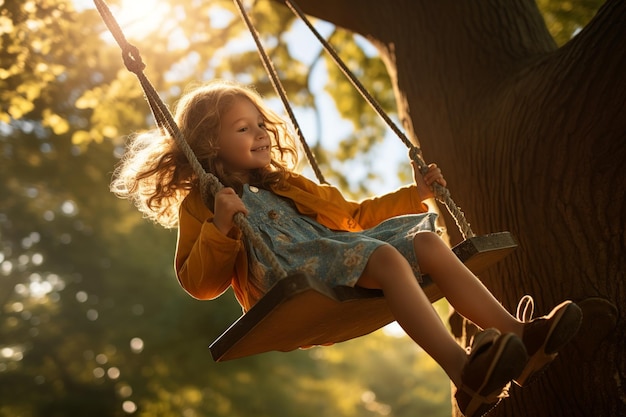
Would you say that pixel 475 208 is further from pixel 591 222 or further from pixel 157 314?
pixel 157 314

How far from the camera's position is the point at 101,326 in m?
15.6

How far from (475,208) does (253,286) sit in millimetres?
1116

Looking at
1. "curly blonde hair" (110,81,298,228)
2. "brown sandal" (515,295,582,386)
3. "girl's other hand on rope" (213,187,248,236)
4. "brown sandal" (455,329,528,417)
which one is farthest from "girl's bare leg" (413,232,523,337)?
"curly blonde hair" (110,81,298,228)

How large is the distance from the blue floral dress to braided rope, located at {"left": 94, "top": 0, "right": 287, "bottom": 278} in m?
0.20

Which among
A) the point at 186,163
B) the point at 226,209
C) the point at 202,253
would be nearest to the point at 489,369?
the point at 226,209

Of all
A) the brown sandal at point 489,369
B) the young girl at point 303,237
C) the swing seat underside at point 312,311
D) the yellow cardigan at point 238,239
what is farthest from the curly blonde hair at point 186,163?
the brown sandal at point 489,369

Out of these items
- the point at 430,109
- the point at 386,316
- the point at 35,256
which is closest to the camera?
the point at 386,316

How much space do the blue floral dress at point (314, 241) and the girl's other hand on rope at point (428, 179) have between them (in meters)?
0.14

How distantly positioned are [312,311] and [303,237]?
0.73 meters

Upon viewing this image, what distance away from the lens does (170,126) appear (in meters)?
2.58

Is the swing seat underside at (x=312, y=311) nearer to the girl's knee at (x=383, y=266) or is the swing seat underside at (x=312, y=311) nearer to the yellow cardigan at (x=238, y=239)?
the girl's knee at (x=383, y=266)

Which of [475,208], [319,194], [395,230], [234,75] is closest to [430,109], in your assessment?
[475,208]

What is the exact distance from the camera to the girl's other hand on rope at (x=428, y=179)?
276 cm

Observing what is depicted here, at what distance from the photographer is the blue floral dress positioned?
7.68 ft
